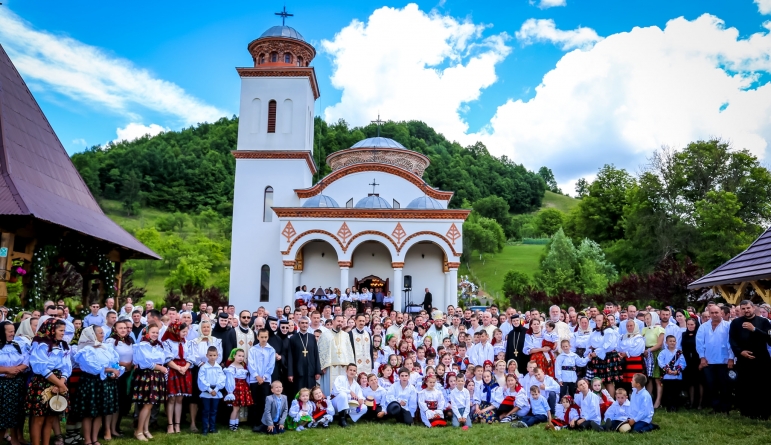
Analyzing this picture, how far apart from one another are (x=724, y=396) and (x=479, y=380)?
12.3ft

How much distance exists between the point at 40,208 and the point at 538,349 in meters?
9.26

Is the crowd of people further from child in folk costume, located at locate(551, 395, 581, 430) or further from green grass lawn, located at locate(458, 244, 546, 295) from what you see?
green grass lawn, located at locate(458, 244, 546, 295)

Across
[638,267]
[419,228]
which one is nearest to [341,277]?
[419,228]

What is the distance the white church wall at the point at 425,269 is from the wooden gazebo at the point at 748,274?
10.1 m

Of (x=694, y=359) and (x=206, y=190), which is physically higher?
(x=206, y=190)

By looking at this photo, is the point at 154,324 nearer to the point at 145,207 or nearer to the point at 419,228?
the point at 419,228

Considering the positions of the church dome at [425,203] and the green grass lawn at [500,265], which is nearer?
the church dome at [425,203]

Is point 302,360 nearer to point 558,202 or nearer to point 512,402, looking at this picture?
point 512,402

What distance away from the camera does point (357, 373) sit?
32.2 feet

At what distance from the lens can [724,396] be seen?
8797mm

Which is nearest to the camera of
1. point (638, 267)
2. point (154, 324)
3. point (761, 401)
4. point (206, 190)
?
point (154, 324)

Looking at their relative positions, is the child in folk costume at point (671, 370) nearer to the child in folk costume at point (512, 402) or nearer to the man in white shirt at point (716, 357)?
the man in white shirt at point (716, 357)

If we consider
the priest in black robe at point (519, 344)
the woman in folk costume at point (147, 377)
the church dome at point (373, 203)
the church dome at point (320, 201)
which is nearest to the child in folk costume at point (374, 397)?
the priest in black robe at point (519, 344)

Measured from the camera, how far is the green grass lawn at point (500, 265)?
45572mm
